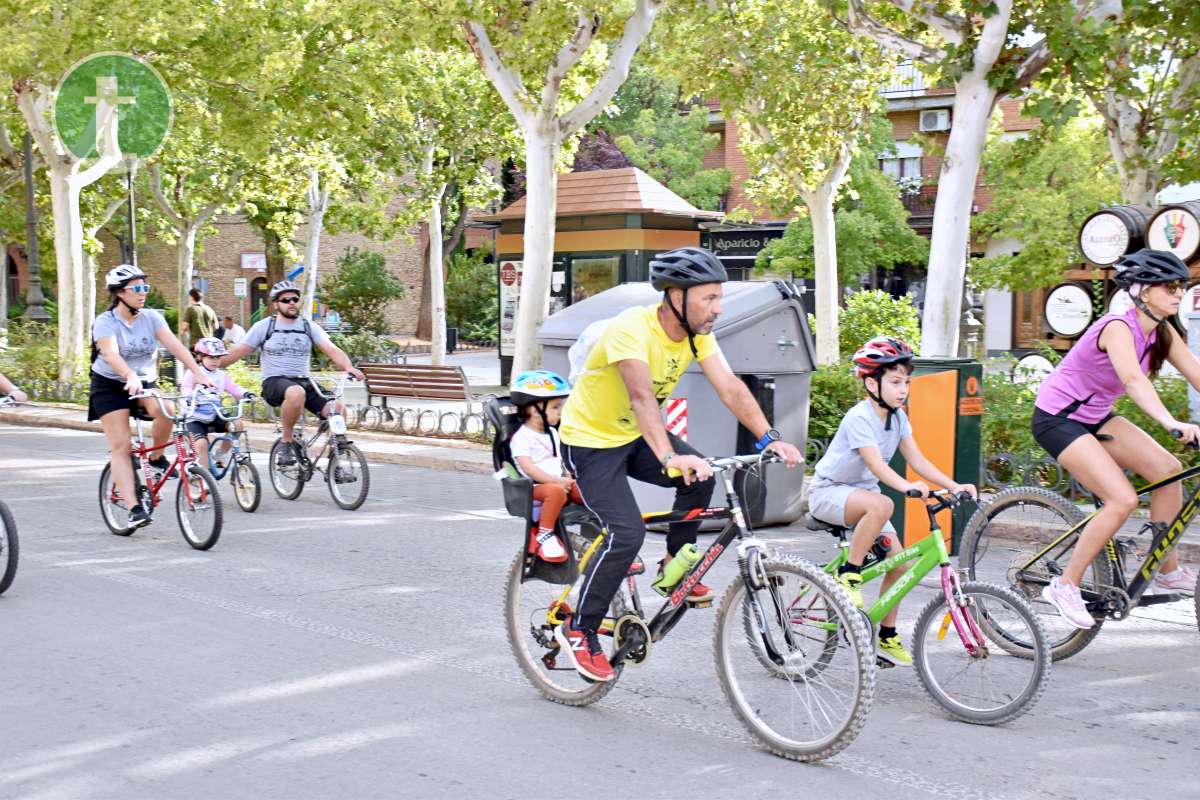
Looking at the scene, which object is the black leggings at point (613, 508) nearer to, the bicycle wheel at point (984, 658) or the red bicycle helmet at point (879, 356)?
the red bicycle helmet at point (879, 356)

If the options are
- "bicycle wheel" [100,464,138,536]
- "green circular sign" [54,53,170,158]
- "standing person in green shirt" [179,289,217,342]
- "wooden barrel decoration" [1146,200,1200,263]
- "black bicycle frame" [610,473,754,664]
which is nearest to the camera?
"black bicycle frame" [610,473,754,664]

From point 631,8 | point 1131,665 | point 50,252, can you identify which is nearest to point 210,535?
point 1131,665

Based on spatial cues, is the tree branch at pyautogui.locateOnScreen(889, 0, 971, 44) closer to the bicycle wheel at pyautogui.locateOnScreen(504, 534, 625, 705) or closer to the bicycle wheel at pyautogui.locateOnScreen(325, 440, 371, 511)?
the bicycle wheel at pyautogui.locateOnScreen(325, 440, 371, 511)

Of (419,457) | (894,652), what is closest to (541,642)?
(894,652)

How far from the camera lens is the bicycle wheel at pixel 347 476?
10781 mm

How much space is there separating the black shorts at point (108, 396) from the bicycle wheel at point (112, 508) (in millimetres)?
543

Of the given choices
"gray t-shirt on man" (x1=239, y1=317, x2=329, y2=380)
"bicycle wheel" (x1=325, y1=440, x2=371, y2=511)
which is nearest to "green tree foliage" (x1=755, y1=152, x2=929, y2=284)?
"gray t-shirt on man" (x1=239, y1=317, x2=329, y2=380)

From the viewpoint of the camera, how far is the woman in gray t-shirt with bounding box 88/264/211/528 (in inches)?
345

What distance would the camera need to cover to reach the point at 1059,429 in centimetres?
597

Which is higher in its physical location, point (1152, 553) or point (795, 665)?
point (1152, 553)

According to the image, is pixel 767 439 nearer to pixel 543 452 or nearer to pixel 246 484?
pixel 543 452

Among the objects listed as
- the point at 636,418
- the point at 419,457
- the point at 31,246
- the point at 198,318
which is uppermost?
the point at 31,246

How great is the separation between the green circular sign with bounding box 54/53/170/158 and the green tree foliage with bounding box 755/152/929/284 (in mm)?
16946

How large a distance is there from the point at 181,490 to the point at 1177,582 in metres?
5.94
